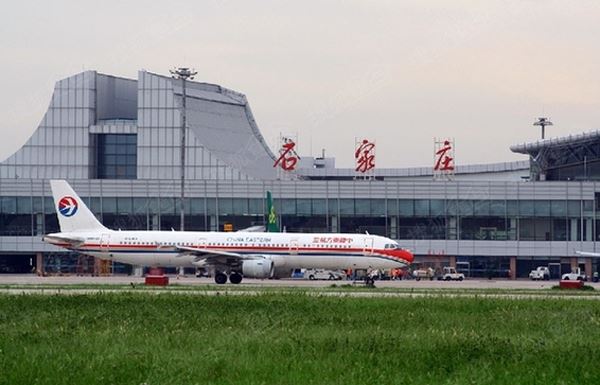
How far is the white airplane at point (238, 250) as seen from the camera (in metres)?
89.1

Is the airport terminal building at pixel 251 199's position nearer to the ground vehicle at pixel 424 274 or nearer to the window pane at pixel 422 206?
the window pane at pixel 422 206

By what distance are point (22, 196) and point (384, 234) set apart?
117 feet

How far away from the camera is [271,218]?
122 meters

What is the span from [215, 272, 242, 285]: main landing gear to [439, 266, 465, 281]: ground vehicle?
29.8 m

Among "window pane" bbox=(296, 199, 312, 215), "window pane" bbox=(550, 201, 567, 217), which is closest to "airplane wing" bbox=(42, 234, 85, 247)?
"window pane" bbox=(296, 199, 312, 215)

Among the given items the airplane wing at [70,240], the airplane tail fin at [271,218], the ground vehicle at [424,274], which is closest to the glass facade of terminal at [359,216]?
the airplane tail fin at [271,218]

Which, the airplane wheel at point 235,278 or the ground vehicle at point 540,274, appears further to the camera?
the ground vehicle at point 540,274

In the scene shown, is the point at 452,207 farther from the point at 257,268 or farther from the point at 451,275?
the point at 257,268

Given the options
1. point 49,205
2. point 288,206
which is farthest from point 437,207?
point 49,205

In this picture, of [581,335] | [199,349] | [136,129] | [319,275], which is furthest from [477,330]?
[136,129]

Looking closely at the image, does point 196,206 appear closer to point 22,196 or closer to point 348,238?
point 22,196

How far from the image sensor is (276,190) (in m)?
127

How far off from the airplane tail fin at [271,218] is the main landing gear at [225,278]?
30800 mm

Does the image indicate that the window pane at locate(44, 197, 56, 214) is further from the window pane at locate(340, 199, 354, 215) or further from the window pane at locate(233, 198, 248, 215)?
the window pane at locate(340, 199, 354, 215)
